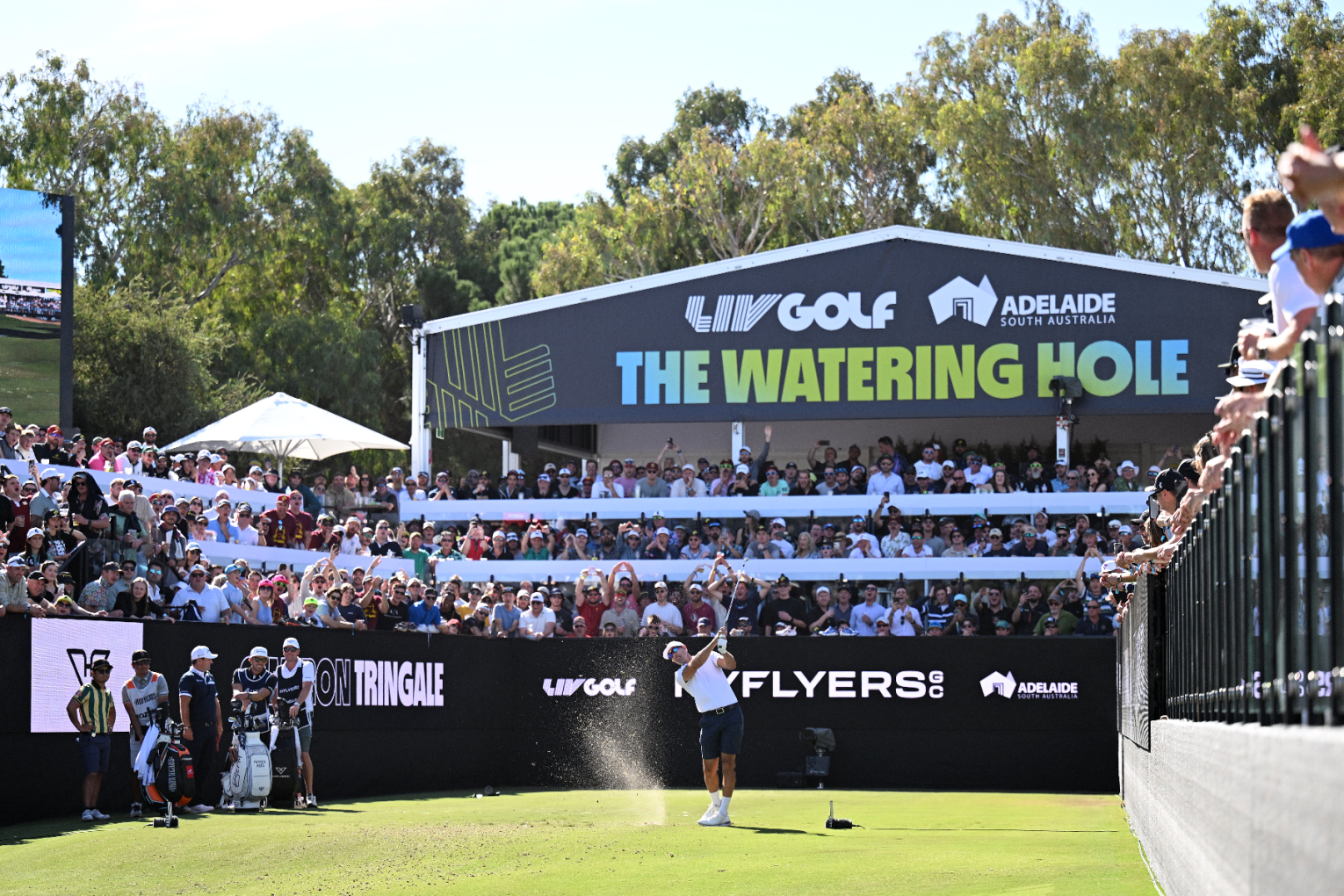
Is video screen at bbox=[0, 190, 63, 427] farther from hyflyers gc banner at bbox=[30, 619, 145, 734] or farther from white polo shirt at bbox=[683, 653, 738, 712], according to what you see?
white polo shirt at bbox=[683, 653, 738, 712]

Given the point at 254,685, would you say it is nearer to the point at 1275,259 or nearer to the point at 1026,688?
the point at 1026,688

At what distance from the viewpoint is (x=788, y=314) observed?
96.1 ft

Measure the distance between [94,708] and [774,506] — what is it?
12.5m

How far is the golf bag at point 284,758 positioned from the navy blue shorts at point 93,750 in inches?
72.1

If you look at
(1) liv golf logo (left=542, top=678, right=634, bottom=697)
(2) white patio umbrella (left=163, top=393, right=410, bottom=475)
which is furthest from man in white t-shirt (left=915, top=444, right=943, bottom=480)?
(2) white patio umbrella (left=163, top=393, right=410, bottom=475)

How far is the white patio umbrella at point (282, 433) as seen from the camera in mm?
25516

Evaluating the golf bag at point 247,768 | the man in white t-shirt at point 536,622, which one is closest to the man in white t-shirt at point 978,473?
the man in white t-shirt at point 536,622

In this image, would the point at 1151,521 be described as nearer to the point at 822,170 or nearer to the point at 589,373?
the point at 589,373

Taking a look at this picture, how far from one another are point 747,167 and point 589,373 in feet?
61.9

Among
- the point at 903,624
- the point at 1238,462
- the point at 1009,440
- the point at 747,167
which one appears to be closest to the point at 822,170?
the point at 747,167

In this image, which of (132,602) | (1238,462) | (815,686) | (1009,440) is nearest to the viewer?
(1238,462)

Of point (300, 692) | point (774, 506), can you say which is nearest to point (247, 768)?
point (300, 692)

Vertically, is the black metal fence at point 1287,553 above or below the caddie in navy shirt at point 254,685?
above

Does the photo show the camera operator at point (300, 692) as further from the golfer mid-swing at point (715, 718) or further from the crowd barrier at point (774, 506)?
the crowd barrier at point (774, 506)
